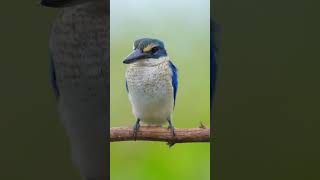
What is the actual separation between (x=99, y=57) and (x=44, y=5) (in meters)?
0.18

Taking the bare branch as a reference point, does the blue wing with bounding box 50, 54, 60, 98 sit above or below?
above

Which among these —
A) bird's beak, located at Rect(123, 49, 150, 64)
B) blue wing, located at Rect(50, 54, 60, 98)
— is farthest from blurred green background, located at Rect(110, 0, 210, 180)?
blue wing, located at Rect(50, 54, 60, 98)

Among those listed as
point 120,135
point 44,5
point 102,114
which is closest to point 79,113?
point 102,114

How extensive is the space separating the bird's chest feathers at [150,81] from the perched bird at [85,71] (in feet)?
0.30

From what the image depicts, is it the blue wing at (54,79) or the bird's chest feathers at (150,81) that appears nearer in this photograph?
the bird's chest feathers at (150,81)

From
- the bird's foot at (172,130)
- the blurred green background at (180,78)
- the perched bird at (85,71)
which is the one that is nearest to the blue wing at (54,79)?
the perched bird at (85,71)

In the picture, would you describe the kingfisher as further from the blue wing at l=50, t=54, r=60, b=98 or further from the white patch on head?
the blue wing at l=50, t=54, r=60, b=98

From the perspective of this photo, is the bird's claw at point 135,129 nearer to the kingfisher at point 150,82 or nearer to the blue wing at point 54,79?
the kingfisher at point 150,82

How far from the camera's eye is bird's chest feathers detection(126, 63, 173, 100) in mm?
864

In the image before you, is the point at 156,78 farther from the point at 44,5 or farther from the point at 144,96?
the point at 44,5

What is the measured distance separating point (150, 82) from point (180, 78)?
7 cm

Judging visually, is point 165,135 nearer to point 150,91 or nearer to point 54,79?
point 150,91

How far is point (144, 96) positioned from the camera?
875mm

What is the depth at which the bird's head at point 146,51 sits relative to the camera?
86cm
